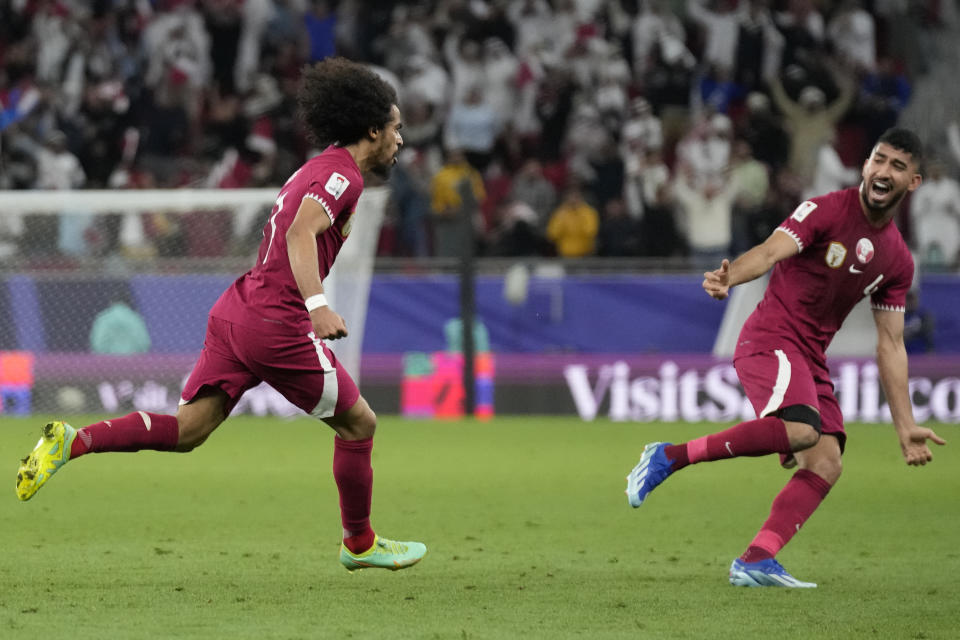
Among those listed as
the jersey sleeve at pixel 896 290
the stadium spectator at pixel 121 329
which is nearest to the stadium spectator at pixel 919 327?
the stadium spectator at pixel 121 329

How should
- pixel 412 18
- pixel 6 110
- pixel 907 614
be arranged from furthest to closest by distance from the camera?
1. pixel 412 18
2. pixel 6 110
3. pixel 907 614

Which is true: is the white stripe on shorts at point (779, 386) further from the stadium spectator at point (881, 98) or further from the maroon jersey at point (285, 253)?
the stadium spectator at point (881, 98)

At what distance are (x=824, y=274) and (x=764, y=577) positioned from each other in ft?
4.28

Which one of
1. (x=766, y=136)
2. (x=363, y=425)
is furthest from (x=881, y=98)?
(x=363, y=425)

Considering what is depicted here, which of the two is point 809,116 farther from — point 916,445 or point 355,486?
point 355,486

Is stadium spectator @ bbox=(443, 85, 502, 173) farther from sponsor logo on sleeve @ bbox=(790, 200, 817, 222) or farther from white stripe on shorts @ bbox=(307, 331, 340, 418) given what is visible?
white stripe on shorts @ bbox=(307, 331, 340, 418)

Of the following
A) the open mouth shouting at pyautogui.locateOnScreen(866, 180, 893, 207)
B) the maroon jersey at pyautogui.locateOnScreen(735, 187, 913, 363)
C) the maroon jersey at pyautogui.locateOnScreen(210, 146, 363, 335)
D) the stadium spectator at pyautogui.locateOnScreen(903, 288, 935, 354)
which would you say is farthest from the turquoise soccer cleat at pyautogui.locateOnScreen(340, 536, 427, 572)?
the stadium spectator at pyautogui.locateOnScreen(903, 288, 935, 354)

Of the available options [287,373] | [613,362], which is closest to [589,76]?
[613,362]

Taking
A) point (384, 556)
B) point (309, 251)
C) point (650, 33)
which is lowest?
point (384, 556)

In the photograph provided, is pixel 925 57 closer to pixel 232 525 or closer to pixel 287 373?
pixel 232 525

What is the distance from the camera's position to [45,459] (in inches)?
232

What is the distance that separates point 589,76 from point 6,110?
6865mm

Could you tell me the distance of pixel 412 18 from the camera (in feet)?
63.1

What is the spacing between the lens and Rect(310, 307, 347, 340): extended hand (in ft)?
18.1
